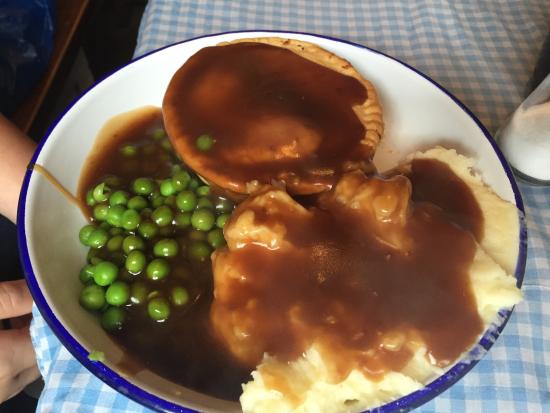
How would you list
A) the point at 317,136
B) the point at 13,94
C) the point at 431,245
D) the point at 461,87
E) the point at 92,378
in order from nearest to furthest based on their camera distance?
the point at 431,245 → the point at 92,378 → the point at 317,136 → the point at 461,87 → the point at 13,94

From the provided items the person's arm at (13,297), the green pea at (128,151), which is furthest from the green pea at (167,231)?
the person's arm at (13,297)

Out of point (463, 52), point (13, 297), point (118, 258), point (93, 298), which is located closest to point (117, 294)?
point (93, 298)

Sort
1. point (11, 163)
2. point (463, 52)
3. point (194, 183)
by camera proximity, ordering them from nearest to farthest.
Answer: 1. point (194, 183)
2. point (11, 163)
3. point (463, 52)

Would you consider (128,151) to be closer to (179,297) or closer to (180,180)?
(180,180)

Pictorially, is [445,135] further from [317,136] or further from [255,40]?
[255,40]

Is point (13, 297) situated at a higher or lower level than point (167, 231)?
lower

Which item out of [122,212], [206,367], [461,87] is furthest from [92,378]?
[461,87]
